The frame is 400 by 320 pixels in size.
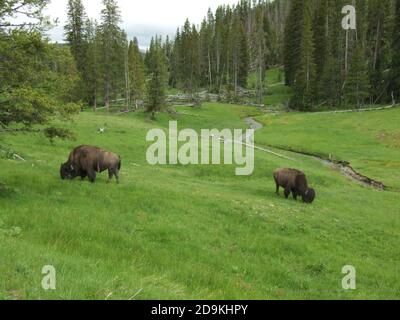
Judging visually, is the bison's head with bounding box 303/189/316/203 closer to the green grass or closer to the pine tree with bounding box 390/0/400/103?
the green grass

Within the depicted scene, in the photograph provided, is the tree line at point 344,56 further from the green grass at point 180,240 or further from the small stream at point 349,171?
the green grass at point 180,240

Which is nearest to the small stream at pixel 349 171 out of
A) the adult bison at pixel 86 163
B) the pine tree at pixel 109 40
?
the adult bison at pixel 86 163

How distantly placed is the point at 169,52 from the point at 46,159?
14675 cm

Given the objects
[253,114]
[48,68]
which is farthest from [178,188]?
[253,114]

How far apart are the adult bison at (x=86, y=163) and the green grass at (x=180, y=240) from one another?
771 mm

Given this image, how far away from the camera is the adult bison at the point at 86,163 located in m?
21.9

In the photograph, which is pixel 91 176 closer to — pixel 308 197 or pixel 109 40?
pixel 308 197

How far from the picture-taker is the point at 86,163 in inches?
864

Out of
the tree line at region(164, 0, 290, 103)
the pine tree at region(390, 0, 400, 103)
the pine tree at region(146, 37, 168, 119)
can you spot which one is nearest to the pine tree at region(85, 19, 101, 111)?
the pine tree at region(146, 37, 168, 119)

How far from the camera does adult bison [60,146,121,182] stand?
71.9 feet

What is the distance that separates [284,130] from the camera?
2574 inches

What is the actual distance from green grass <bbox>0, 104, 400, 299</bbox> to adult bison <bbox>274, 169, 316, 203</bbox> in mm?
903

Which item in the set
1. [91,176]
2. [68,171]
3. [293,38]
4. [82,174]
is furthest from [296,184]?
[293,38]
